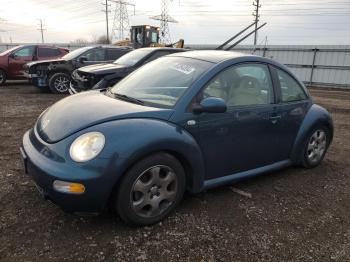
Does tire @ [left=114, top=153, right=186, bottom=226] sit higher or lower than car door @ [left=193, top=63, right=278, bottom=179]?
lower

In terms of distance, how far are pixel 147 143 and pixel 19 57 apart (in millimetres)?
12218

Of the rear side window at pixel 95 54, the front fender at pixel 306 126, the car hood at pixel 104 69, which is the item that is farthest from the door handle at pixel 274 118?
the rear side window at pixel 95 54

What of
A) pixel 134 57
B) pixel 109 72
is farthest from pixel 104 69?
pixel 134 57

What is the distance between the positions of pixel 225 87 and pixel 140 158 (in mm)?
1308

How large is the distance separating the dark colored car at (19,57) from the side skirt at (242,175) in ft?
38.4

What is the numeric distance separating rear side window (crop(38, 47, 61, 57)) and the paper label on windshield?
36.8ft

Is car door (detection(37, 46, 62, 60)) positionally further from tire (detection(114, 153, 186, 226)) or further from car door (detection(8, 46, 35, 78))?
tire (detection(114, 153, 186, 226))

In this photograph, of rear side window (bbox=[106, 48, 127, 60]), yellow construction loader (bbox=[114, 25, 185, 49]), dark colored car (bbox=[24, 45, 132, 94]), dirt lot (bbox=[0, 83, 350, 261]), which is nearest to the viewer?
dirt lot (bbox=[0, 83, 350, 261])

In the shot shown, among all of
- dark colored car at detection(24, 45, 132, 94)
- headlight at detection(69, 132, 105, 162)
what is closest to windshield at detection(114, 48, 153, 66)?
dark colored car at detection(24, 45, 132, 94)

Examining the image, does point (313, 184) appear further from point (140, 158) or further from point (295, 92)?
point (140, 158)

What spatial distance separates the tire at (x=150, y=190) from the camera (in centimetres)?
291

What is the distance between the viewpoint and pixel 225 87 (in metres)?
3.67

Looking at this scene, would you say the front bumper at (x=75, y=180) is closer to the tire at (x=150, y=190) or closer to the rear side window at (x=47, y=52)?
the tire at (x=150, y=190)

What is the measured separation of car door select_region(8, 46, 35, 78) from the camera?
13.2 metres
